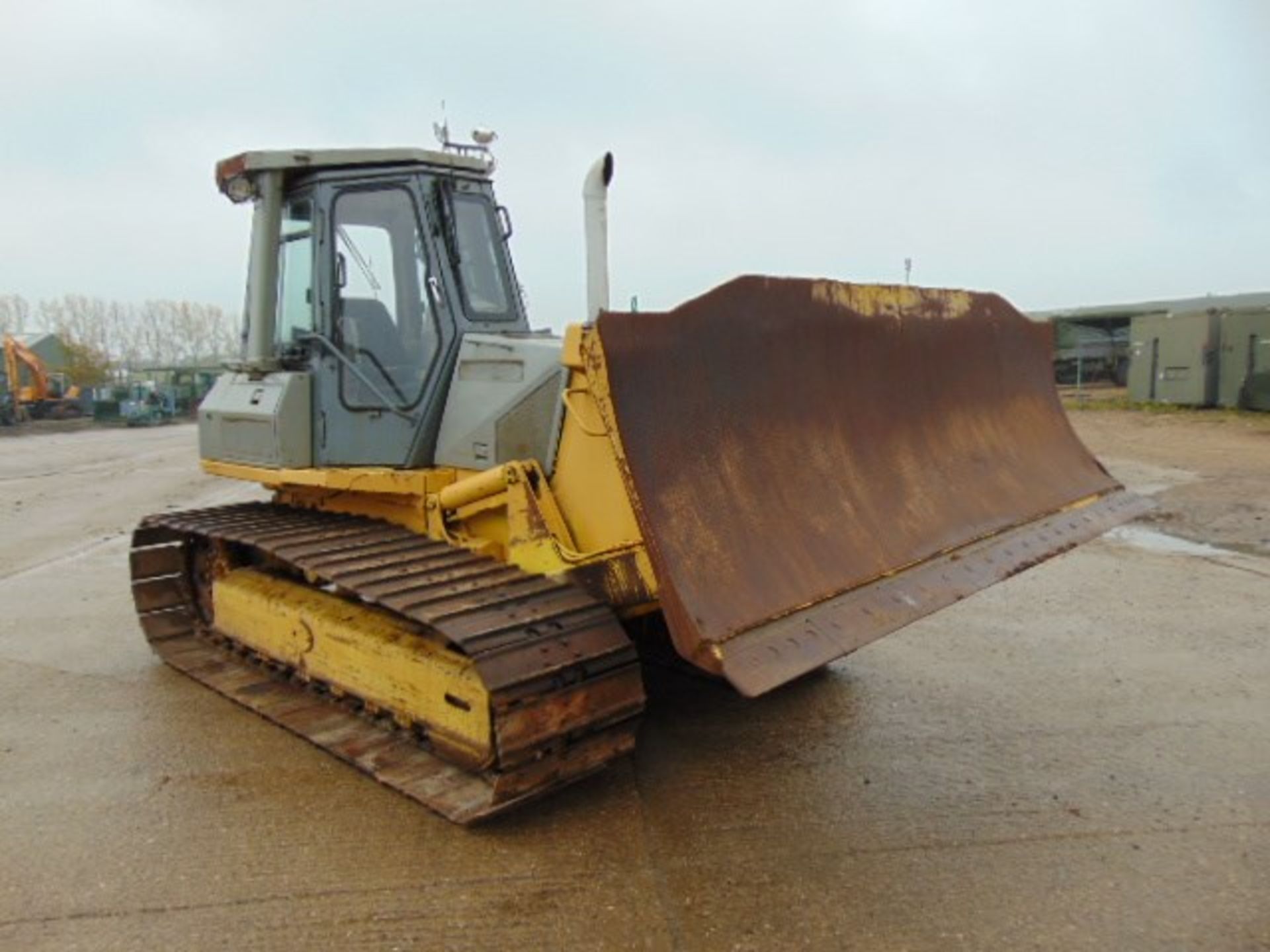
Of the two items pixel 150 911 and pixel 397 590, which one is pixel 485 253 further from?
pixel 150 911

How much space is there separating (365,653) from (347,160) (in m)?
2.27

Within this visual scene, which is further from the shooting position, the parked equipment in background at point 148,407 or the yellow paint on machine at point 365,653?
the parked equipment in background at point 148,407

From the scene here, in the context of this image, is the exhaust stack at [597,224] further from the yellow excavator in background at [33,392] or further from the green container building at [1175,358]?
the yellow excavator in background at [33,392]

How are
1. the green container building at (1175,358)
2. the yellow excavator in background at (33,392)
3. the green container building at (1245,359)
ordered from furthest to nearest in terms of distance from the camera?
1. the yellow excavator in background at (33,392)
2. the green container building at (1175,358)
3. the green container building at (1245,359)

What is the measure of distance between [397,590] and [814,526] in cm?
151

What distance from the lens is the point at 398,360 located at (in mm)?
4445

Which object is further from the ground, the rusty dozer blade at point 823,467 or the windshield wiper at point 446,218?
the windshield wiper at point 446,218

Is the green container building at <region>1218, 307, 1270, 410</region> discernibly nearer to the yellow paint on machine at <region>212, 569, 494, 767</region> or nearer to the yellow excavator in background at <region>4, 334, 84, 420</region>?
the yellow paint on machine at <region>212, 569, 494, 767</region>

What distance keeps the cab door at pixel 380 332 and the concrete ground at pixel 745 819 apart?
140 cm

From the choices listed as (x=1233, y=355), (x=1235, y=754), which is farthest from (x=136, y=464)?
(x=1233, y=355)

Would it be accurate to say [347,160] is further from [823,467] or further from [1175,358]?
[1175,358]

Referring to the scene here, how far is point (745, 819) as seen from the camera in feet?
11.2

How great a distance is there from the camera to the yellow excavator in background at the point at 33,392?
104ft

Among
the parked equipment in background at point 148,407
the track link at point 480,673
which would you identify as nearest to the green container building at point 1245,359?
the track link at point 480,673
